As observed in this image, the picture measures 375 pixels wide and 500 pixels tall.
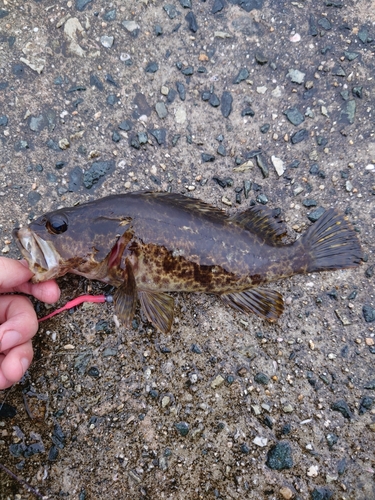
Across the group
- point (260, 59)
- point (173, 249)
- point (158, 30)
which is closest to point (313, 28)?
point (260, 59)

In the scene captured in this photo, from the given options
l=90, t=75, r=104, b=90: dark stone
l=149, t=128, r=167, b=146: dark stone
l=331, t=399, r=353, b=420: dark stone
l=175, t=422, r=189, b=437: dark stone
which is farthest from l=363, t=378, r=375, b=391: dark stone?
l=90, t=75, r=104, b=90: dark stone

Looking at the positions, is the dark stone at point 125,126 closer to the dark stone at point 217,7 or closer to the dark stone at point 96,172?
the dark stone at point 96,172

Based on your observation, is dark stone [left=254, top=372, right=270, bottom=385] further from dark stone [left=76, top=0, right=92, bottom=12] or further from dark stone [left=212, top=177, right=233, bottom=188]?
dark stone [left=76, top=0, right=92, bottom=12]

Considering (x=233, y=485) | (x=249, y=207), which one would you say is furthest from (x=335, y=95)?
(x=233, y=485)

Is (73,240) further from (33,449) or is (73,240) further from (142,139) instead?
(33,449)

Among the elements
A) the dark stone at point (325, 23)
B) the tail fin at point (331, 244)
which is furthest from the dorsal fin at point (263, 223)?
the dark stone at point (325, 23)

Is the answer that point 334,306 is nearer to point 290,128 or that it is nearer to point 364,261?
point 364,261
